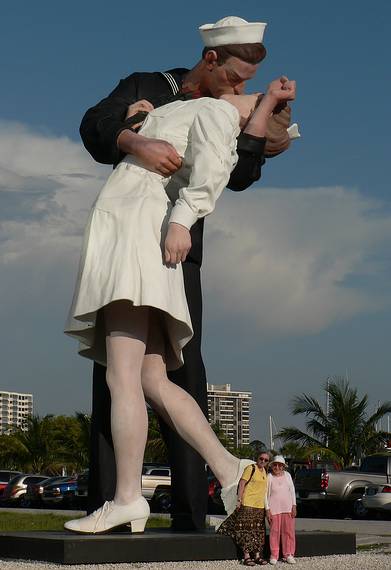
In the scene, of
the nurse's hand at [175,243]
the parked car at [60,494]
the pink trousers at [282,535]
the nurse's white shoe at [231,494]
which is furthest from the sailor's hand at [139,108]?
the parked car at [60,494]

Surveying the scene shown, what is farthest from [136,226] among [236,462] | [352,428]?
[352,428]

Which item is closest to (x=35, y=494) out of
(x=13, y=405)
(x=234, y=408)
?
(x=234, y=408)

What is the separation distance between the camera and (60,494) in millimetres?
29406

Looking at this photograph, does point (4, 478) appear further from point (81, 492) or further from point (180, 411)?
point (180, 411)

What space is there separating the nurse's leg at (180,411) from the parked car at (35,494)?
84.2 ft

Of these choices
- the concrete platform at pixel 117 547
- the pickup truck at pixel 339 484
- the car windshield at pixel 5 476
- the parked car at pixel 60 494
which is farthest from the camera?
the car windshield at pixel 5 476

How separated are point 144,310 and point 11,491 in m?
27.8

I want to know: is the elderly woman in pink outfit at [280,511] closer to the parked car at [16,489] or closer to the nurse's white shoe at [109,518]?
the nurse's white shoe at [109,518]

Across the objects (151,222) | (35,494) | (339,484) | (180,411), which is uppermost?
(151,222)

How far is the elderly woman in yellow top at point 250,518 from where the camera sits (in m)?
4.76

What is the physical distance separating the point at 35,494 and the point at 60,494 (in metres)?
0.94

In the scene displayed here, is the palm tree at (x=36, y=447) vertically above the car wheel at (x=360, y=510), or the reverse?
the palm tree at (x=36, y=447)

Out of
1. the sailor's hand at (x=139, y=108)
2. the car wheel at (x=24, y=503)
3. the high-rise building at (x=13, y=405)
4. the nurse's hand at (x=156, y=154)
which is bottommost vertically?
the car wheel at (x=24, y=503)

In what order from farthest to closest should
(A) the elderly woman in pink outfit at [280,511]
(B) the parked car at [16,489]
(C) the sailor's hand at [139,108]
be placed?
(B) the parked car at [16,489] → (C) the sailor's hand at [139,108] → (A) the elderly woman in pink outfit at [280,511]
